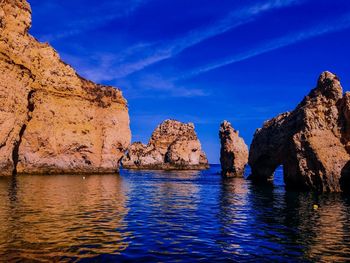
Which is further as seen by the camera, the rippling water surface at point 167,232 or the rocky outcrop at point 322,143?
the rocky outcrop at point 322,143

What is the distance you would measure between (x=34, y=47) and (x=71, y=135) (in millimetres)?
22200

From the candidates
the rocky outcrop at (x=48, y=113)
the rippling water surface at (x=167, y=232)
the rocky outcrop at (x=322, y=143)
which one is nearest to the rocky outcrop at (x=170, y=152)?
the rocky outcrop at (x=48, y=113)

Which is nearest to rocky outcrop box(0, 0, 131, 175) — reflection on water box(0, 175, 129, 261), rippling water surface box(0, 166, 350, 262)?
rippling water surface box(0, 166, 350, 262)

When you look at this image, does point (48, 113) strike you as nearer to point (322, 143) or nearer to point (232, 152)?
point (232, 152)

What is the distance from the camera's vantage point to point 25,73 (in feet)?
230

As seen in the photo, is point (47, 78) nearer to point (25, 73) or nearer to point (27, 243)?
point (25, 73)

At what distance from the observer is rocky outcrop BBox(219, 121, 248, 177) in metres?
93.9

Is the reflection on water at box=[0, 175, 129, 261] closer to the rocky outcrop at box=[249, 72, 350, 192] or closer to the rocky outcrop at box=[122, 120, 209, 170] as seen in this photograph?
the rocky outcrop at box=[249, 72, 350, 192]

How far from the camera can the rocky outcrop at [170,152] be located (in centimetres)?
18512

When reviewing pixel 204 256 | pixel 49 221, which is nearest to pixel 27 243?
pixel 49 221

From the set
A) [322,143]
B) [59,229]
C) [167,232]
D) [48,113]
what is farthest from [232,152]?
[59,229]

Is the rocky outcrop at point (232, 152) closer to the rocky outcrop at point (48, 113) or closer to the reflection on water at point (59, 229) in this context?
the rocky outcrop at point (48, 113)

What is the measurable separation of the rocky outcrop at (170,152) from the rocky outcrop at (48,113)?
76662 mm

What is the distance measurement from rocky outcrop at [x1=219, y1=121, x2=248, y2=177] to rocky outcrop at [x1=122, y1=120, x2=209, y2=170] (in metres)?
85.0
